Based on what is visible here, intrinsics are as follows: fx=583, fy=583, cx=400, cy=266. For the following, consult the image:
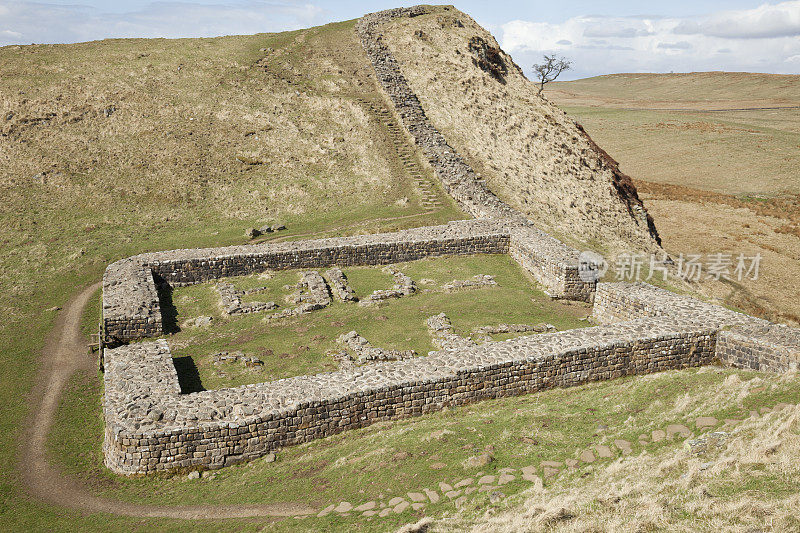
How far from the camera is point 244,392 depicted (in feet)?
54.3

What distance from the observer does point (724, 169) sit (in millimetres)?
70812

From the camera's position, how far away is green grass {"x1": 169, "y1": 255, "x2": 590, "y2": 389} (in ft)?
70.0

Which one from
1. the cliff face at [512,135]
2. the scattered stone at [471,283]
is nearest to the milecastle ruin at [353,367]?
the scattered stone at [471,283]

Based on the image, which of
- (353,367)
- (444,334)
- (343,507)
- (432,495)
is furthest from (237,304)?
(432,495)

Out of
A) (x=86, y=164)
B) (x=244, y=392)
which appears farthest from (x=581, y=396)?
(x=86, y=164)

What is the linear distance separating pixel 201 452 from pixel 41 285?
18.8 metres

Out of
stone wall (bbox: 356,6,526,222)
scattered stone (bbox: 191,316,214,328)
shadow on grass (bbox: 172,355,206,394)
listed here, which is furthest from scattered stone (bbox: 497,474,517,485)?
stone wall (bbox: 356,6,526,222)

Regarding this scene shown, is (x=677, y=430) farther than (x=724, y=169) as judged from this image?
No

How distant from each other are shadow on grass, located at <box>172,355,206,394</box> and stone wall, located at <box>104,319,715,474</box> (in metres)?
1.29

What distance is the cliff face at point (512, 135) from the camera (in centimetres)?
4000

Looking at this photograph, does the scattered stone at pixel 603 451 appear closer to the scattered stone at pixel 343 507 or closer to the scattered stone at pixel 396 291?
the scattered stone at pixel 343 507

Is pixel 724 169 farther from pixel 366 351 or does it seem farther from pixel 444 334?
pixel 366 351

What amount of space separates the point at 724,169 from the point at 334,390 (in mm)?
69870

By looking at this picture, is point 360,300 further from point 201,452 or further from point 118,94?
point 118,94
